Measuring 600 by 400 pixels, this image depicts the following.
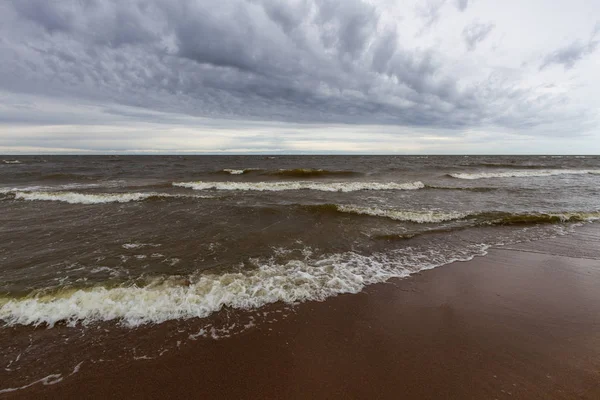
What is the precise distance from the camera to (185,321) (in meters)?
4.39

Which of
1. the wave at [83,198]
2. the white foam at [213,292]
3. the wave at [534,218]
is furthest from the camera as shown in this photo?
the wave at [83,198]

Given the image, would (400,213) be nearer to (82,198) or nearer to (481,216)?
(481,216)

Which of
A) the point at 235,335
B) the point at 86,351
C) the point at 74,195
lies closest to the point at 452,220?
the point at 235,335

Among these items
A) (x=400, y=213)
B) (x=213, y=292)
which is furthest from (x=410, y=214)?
(x=213, y=292)

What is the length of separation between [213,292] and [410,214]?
9123mm

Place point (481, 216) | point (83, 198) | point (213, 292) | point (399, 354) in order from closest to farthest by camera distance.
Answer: point (399, 354)
point (213, 292)
point (481, 216)
point (83, 198)

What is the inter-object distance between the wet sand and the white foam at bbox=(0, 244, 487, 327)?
0.54 metres

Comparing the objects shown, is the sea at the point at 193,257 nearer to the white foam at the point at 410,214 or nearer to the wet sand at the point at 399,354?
the white foam at the point at 410,214

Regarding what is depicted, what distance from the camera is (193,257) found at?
707 centimetres

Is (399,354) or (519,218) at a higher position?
(519,218)

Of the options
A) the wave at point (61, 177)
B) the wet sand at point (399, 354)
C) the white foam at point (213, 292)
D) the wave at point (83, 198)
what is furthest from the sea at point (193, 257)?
the wave at point (61, 177)

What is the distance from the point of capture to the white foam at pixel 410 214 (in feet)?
35.7

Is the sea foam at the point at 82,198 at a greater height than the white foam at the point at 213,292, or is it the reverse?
the sea foam at the point at 82,198

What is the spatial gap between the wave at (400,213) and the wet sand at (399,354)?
18.1 feet
